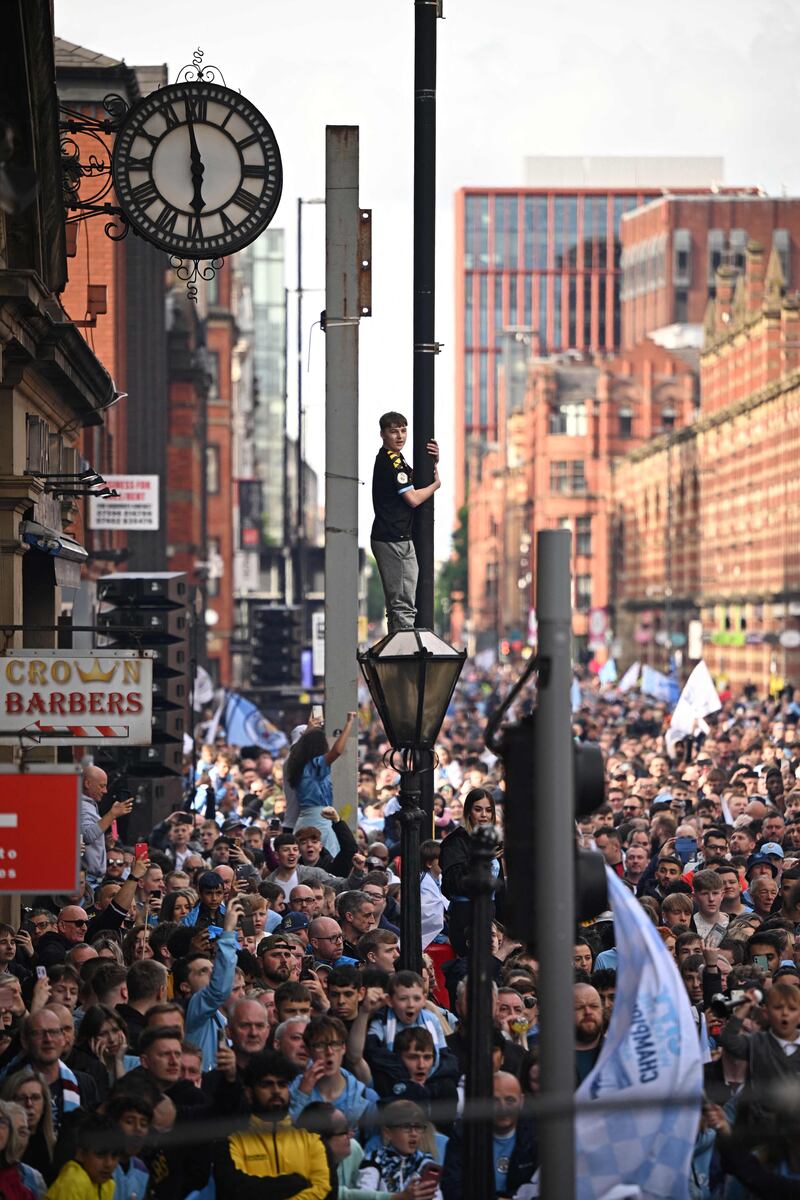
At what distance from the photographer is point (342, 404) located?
15562mm

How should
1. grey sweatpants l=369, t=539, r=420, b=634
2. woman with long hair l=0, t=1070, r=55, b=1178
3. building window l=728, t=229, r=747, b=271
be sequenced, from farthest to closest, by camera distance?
building window l=728, t=229, r=747, b=271 → grey sweatpants l=369, t=539, r=420, b=634 → woman with long hair l=0, t=1070, r=55, b=1178

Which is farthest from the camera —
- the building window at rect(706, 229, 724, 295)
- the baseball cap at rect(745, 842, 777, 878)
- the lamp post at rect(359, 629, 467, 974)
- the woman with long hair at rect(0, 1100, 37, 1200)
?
the building window at rect(706, 229, 724, 295)

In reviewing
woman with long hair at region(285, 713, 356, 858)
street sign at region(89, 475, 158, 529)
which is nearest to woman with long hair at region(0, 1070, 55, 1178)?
woman with long hair at region(285, 713, 356, 858)

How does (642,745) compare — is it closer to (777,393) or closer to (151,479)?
(151,479)

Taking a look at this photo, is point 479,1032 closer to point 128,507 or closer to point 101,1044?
point 101,1044

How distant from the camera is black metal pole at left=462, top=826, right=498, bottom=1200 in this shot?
279 inches

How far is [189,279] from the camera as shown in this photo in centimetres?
1326

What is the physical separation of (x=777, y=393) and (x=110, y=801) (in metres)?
56.5

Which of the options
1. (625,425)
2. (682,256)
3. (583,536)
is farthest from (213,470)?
(682,256)

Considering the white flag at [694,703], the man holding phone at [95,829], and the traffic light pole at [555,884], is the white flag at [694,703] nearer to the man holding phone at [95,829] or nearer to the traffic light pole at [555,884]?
the man holding phone at [95,829]

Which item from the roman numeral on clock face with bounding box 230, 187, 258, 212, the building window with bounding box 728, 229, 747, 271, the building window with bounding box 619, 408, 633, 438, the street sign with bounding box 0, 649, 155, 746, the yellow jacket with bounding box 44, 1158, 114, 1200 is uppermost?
the building window with bounding box 728, 229, 747, 271

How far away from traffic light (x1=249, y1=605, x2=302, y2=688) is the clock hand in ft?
76.2

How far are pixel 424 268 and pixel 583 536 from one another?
4623 inches

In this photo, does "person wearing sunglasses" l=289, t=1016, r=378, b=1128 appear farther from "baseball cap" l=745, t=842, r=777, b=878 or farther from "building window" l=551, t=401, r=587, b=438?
"building window" l=551, t=401, r=587, b=438
